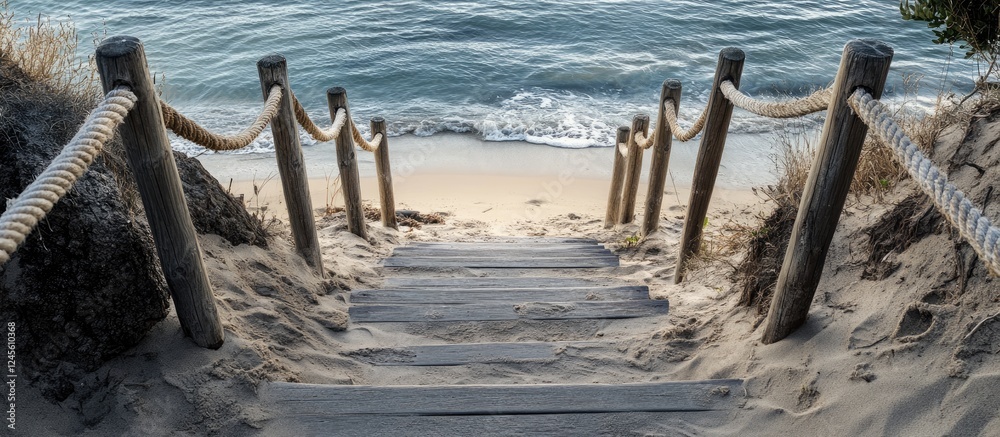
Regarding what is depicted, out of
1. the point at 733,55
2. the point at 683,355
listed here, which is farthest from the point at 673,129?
the point at 683,355

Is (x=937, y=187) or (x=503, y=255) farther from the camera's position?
(x=503, y=255)

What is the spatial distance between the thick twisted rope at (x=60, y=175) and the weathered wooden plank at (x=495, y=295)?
2210mm

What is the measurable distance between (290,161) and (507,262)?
2.01 m

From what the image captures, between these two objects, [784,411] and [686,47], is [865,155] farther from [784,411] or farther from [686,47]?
[686,47]

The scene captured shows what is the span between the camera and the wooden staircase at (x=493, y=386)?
2.54 m

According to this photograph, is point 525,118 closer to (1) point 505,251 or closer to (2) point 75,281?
(1) point 505,251

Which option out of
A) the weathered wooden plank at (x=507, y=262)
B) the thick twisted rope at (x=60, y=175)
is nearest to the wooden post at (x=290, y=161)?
the weathered wooden plank at (x=507, y=262)

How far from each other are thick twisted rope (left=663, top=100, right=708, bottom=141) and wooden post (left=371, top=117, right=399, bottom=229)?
279cm

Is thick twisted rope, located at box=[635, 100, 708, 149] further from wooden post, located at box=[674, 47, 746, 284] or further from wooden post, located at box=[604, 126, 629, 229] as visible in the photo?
wooden post, located at box=[604, 126, 629, 229]

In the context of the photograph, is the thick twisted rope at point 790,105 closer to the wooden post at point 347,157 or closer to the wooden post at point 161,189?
the wooden post at point 161,189

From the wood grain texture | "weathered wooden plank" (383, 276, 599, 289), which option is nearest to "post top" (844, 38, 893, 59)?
"weathered wooden plank" (383, 276, 599, 289)

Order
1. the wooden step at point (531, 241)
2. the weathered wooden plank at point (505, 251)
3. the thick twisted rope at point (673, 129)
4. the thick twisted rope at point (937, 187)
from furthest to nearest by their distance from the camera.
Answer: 1. the wooden step at point (531, 241)
2. the weathered wooden plank at point (505, 251)
3. the thick twisted rope at point (673, 129)
4. the thick twisted rope at point (937, 187)

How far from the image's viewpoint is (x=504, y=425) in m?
2.53

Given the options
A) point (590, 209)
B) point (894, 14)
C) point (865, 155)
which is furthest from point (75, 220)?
point (894, 14)
